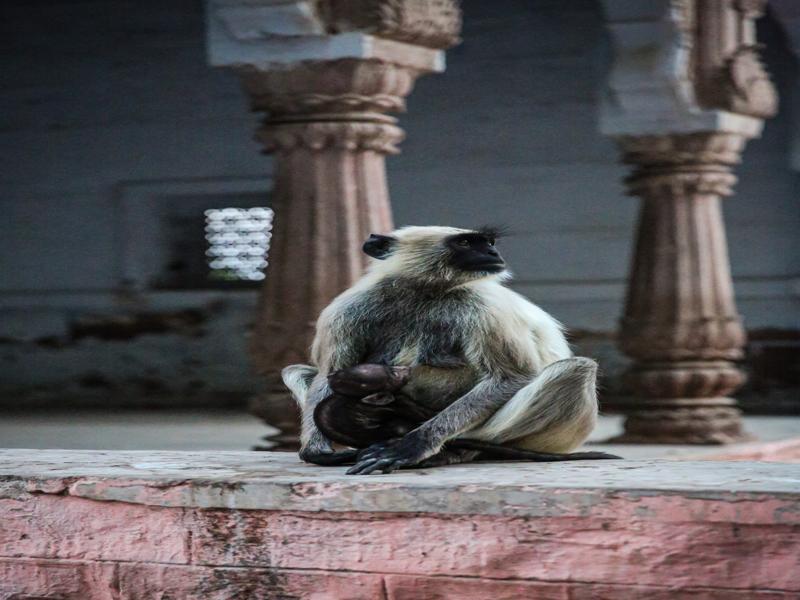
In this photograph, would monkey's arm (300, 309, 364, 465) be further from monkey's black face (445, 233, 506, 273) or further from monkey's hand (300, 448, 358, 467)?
monkey's black face (445, 233, 506, 273)

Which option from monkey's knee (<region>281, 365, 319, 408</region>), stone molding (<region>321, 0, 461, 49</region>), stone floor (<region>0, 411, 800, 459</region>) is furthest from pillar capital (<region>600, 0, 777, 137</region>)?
monkey's knee (<region>281, 365, 319, 408</region>)

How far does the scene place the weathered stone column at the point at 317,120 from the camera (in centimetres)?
621

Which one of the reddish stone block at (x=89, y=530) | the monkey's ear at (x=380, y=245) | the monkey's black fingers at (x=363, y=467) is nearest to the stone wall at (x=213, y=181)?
the monkey's ear at (x=380, y=245)

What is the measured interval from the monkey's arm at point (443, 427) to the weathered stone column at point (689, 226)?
15.1 feet

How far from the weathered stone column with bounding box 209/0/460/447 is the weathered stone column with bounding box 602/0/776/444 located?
216 cm

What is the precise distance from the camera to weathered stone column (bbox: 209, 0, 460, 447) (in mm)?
6207

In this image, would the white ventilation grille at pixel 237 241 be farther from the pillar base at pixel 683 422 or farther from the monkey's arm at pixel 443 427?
the monkey's arm at pixel 443 427

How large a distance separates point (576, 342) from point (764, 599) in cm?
842

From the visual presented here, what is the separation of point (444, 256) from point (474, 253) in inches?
3.0

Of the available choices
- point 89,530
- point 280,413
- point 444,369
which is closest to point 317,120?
point 280,413

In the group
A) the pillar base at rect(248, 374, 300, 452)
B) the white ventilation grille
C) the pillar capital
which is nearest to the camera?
the pillar base at rect(248, 374, 300, 452)

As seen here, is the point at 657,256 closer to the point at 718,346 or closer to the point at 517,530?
the point at 718,346

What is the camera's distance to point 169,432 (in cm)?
979

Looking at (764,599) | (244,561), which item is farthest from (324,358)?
(764,599)
